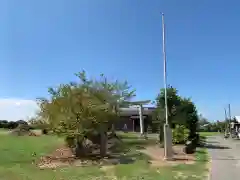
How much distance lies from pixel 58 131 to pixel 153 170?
24.4 feet

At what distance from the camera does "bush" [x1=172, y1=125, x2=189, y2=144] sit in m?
28.8

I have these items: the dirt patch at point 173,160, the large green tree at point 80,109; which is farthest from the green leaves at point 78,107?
the dirt patch at point 173,160

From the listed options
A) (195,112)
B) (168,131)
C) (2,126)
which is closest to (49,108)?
(168,131)

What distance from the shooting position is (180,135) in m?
28.8

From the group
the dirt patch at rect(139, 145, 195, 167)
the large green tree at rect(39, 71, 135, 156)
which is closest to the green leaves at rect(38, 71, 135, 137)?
the large green tree at rect(39, 71, 135, 156)

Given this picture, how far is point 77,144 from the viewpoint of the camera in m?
19.7

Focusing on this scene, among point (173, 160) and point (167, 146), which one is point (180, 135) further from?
point (173, 160)

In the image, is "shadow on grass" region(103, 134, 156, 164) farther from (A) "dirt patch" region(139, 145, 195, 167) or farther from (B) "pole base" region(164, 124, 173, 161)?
(B) "pole base" region(164, 124, 173, 161)

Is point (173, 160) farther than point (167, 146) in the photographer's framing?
No

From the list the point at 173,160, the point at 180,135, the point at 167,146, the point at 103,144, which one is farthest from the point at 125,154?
the point at 180,135

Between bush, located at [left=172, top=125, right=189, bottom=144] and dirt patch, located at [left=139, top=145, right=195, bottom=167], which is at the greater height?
bush, located at [left=172, top=125, right=189, bottom=144]

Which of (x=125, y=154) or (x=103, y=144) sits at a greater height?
(x=103, y=144)

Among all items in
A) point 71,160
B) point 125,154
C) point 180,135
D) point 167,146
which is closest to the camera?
point 71,160

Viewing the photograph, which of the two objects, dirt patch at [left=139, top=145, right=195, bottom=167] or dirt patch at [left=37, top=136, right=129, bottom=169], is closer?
dirt patch at [left=37, top=136, right=129, bottom=169]
